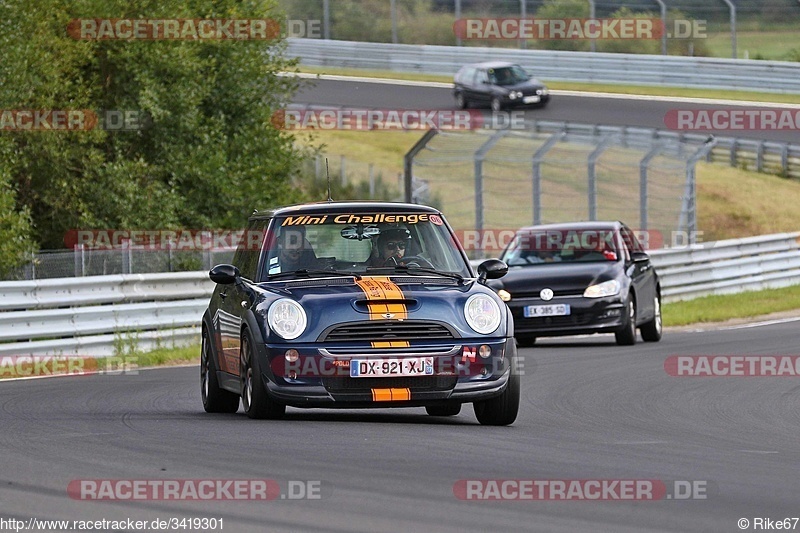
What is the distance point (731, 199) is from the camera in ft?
145

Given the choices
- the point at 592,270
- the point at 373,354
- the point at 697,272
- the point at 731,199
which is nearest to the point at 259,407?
the point at 373,354

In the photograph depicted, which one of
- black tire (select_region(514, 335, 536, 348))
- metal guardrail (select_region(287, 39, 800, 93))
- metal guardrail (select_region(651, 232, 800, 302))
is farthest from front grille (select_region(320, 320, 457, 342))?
metal guardrail (select_region(287, 39, 800, 93))

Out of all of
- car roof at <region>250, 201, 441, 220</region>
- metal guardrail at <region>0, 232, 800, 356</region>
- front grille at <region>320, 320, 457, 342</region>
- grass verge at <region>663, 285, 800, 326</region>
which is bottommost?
grass verge at <region>663, 285, 800, 326</region>

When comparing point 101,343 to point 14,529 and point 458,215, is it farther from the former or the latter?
point 458,215

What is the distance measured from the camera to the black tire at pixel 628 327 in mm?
18578

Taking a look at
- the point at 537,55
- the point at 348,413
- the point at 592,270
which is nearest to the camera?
the point at 348,413

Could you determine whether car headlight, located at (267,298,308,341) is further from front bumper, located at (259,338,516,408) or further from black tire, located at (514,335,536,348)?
black tire, located at (514,335,536,348)

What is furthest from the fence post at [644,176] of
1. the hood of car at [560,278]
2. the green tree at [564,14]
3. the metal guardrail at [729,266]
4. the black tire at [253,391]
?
the black tire at [253,391]

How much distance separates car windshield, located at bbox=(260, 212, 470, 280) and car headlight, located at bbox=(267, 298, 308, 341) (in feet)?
1.96

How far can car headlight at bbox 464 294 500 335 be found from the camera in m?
9.87

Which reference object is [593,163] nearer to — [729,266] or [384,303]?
[729,266]

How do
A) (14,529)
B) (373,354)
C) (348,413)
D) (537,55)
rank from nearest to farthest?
1. (14,529)
2. (373,354)
3. (348,413)
4. (537,55)

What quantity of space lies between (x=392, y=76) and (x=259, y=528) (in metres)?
44.0

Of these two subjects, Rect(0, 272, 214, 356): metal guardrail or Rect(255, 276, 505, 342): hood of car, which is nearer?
Rect(255, 276, 505, 342): hood of car
